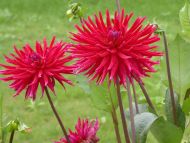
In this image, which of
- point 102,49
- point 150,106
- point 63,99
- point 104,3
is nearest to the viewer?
point 102,49

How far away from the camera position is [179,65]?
73 centimetres

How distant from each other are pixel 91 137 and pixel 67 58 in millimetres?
131

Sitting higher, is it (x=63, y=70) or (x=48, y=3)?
(x=48, y=3)

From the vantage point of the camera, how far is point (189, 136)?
0.77 meters

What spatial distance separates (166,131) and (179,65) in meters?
0.14

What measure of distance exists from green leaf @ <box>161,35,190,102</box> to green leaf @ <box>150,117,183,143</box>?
0.12 metres

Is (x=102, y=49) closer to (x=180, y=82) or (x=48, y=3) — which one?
(x=180, y=82)

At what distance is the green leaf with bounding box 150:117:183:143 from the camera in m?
0.61

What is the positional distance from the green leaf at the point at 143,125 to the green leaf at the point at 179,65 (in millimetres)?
140

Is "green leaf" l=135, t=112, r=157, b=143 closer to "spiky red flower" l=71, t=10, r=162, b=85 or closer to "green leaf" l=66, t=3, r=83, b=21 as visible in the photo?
"spiky red flower" l=71, t=10, r=162, b=85

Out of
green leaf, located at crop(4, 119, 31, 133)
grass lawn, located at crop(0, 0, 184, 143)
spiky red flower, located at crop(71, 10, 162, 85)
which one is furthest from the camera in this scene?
grass lawn, located at crop(0, 0, 184, 143)

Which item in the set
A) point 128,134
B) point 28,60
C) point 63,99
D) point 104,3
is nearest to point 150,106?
point 128,134

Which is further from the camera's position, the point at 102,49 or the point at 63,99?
the point at 63,99

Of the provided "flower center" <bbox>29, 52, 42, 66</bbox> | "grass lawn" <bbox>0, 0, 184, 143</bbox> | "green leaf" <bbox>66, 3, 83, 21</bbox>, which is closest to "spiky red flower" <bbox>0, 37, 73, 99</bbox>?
"flower center" <bbox>29, 52, 42, 66</bbox>
